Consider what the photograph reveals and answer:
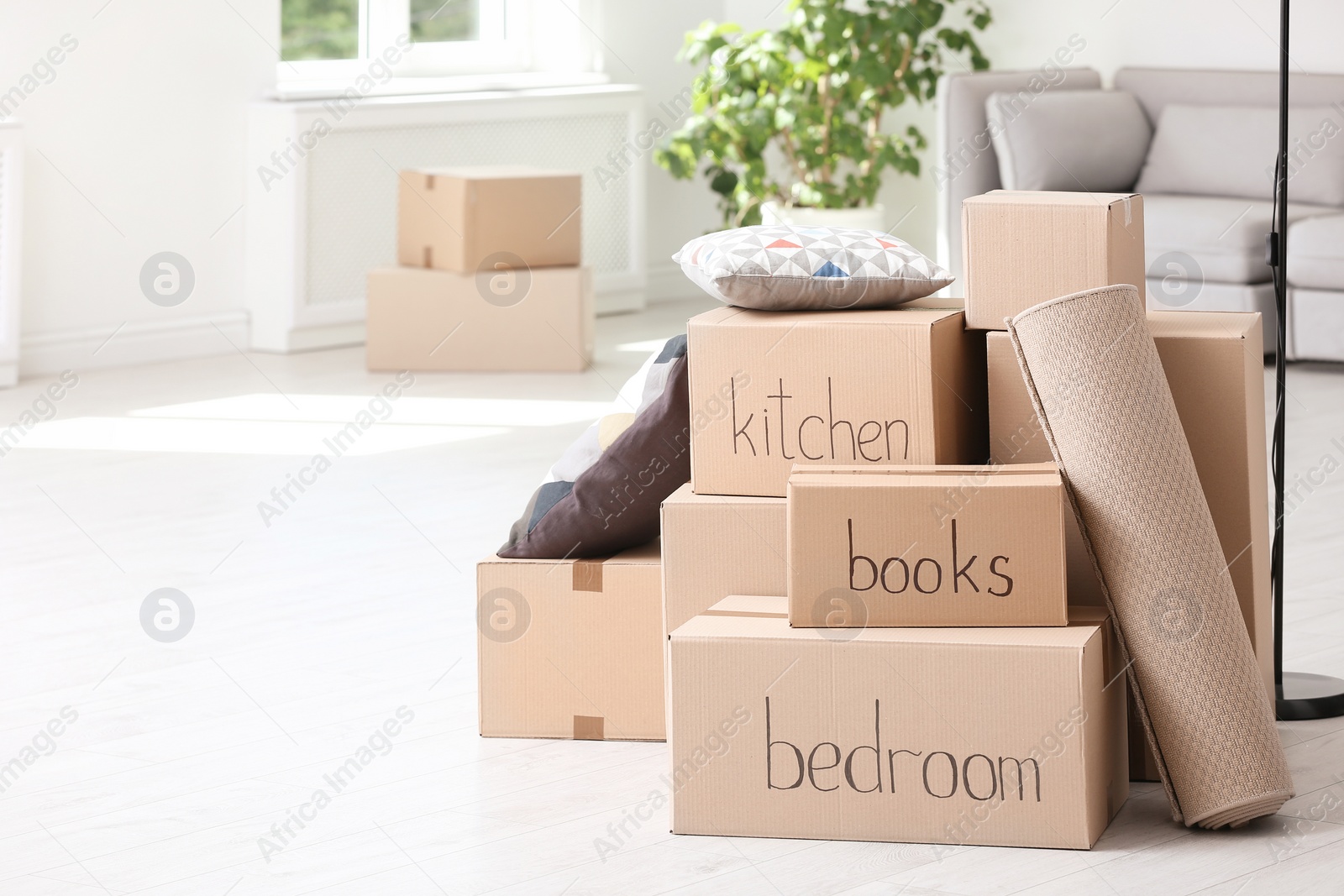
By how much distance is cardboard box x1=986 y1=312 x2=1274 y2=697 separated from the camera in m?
2.12

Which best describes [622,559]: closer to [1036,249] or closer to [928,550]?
[928,550]

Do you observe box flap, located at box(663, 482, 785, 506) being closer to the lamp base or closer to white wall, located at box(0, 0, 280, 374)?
the lamp base

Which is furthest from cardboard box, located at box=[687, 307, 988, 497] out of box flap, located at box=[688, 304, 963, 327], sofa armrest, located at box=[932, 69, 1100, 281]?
sofa armrest, located at box=[932, 69, 1100, 281]

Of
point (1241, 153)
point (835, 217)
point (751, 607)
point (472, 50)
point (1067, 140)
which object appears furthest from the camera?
point (472, 50)

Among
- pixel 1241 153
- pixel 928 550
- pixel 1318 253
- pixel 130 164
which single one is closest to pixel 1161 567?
pixel 928 550

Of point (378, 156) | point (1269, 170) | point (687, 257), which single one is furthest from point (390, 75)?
point (687, 257)

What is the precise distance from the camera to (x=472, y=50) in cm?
636

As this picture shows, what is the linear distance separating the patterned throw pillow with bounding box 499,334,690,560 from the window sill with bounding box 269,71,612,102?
369 centimetres

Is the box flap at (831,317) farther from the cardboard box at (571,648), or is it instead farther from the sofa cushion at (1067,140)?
the sofa cushion at (1067,140)

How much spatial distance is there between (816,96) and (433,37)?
4.49 ft

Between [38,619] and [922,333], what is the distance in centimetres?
160

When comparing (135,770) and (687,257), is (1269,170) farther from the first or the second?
(135,770)

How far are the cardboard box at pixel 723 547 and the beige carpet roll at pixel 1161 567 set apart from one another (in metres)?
0.38

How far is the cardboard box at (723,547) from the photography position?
216 centimetres
